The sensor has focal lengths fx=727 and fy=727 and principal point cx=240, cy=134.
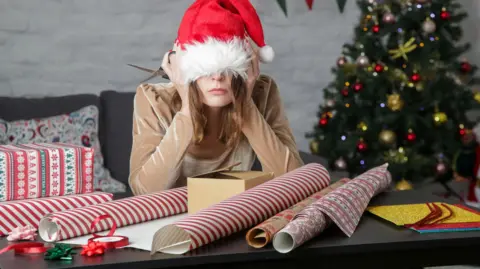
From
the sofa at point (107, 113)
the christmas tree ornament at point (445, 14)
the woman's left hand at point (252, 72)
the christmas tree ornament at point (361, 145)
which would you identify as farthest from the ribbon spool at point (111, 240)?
the christmas tree ornament at point (445, 14)

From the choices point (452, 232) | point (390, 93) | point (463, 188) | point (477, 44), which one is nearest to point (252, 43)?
point (452, 232)

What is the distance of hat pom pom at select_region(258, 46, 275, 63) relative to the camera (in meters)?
1.90

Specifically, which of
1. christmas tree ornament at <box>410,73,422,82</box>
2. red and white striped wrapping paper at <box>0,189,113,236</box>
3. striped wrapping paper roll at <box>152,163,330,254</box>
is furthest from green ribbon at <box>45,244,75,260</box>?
christmas tree ornament at <box>410,73,422,82</box>

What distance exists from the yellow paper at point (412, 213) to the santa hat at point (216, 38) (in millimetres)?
496

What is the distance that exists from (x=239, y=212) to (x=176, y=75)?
726 millimetres

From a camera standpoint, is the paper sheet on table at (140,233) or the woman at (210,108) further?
the woman at (210,108)

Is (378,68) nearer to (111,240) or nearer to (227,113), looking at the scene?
(227,113)

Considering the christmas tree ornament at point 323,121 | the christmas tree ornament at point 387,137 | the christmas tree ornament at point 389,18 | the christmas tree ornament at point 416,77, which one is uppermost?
the christmas tree ornament at point 389,18

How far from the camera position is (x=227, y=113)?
1.98 metres

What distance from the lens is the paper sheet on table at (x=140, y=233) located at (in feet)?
4.05

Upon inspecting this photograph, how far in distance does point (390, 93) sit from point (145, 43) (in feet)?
4.82

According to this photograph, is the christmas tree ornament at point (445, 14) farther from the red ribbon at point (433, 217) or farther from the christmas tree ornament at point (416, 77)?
the red ribbon at point (433, 217)

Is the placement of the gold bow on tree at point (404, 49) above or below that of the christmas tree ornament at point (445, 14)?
below

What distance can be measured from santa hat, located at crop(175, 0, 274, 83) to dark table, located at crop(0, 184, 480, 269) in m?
0.55
